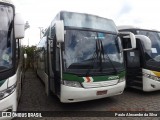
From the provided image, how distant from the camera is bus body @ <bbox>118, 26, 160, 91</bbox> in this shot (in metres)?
7.67

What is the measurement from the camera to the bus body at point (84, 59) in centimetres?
561

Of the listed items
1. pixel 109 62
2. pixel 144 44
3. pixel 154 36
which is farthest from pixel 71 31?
pixel 154 36

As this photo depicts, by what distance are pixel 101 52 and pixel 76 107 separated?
190 centimetres

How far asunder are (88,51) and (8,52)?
237 cm

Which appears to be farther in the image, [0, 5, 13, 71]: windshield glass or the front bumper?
the front bumper

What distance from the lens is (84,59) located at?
231 inches

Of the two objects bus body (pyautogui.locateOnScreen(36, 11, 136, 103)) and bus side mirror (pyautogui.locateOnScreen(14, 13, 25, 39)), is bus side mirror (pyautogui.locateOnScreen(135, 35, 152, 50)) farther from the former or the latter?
bus side mirror (pyautogui.locateOnScreen(14, 13, 25, 39))

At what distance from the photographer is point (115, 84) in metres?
6.35

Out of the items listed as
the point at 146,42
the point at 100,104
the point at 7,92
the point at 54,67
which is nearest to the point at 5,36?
the point at 7,92

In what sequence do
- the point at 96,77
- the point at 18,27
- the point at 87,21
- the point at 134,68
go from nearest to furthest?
the point at 18,27
the point at 96,77
the point at 87,21
the point at 134,68

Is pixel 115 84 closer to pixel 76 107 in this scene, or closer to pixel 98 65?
pixel 98 65

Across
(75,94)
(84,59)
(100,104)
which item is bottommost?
(100,104)

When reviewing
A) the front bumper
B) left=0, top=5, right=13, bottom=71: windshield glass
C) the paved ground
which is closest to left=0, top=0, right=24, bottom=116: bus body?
left=0, top=5, right=13, bottom=71: windshield glass

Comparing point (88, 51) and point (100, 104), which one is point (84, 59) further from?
point (100, 104)
